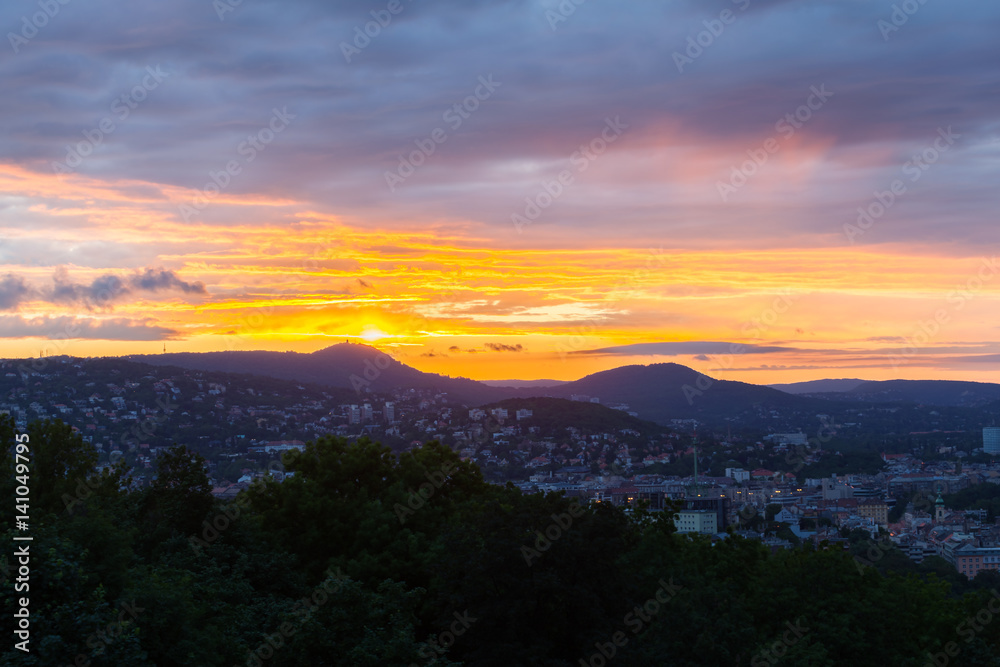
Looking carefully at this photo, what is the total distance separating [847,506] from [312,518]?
83.2 metres

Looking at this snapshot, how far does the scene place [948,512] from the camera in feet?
284

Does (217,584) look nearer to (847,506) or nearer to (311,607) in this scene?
(311,607)

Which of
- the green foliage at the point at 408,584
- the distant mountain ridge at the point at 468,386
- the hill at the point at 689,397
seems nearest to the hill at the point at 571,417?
the distant mountain ridge at the point at 468,386

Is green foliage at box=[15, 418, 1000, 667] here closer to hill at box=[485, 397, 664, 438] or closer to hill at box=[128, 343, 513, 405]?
hill at box=[485, 397, 664, 438]

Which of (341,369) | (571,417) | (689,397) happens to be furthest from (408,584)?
(689,397)

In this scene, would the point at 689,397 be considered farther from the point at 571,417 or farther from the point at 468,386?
the point at 571,417

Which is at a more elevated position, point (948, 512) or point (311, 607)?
point (311, 607)

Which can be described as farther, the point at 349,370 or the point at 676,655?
the point at 349,370

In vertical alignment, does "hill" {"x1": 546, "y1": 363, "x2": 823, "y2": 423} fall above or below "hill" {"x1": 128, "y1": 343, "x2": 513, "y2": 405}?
below

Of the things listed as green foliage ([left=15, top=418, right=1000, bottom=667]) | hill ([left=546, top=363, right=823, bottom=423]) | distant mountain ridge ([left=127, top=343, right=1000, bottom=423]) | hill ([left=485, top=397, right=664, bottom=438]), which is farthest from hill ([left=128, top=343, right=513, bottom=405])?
green foliage ([left=15, top=418, right=1000, bottom=667])

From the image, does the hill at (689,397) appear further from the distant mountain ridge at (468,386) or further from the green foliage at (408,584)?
the green foliage at (408,584)

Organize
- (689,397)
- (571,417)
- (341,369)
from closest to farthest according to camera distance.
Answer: (571,417) < (341,369) < (689,397)

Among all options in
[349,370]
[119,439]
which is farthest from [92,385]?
[349,370]

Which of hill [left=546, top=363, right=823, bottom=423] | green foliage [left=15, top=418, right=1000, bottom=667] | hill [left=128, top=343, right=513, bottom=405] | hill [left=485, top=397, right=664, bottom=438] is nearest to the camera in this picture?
green foliage [left=15, top=418, right=1000, bottom=667]
